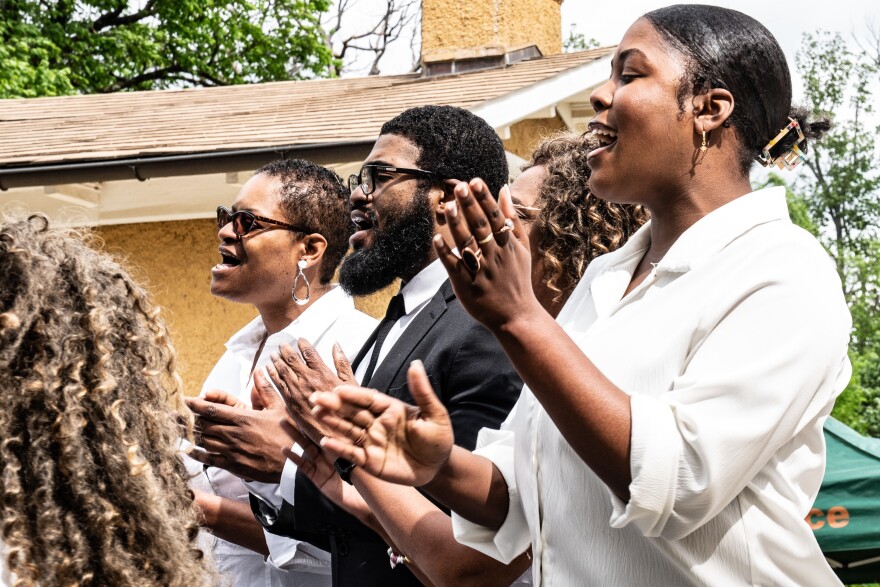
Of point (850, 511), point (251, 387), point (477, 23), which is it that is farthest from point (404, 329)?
point (477, 23)

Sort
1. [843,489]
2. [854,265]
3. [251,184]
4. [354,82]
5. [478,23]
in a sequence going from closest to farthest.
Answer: [251,184]
[843,489]
[478,23]
[354,82]
[854,265]

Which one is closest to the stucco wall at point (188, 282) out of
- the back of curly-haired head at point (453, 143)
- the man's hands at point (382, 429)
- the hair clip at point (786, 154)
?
the back of curly-haired head at point (453, 143)

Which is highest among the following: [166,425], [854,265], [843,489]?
[166,425]

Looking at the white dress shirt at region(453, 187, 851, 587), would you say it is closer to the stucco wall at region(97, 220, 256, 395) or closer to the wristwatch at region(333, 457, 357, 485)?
the wristwatch at region(333, 457, 357, 485)

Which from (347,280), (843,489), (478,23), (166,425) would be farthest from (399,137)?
(478,23)

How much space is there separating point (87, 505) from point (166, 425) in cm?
26

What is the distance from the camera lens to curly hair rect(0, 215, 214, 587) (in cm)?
175

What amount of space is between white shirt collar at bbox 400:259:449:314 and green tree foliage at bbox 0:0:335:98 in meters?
20.0

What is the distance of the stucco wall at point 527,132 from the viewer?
8.86 metres

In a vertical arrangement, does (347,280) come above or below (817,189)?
above

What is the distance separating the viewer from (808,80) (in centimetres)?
3834

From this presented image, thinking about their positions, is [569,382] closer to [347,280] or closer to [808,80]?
[347,280]

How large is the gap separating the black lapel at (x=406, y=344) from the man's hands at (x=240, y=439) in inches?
12.2

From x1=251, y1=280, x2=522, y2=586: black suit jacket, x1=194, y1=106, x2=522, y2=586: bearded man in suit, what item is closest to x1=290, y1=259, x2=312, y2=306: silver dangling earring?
x1=194, y1=106, x2=522, y2=586: bearded man in suit
